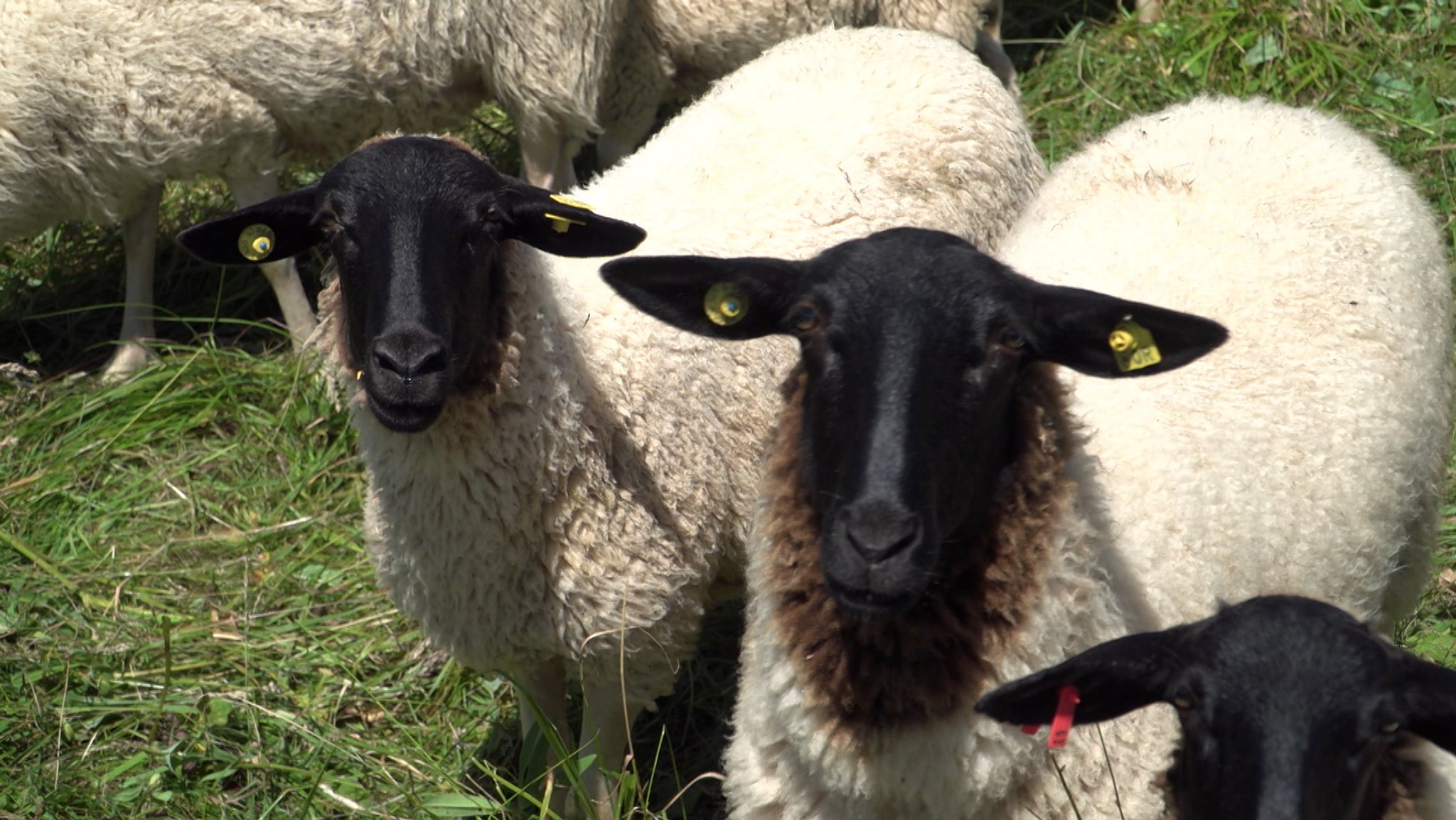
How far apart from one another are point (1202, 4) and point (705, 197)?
10.6 ft

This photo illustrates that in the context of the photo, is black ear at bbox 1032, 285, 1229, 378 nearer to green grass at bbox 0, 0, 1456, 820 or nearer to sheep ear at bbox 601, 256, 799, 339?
sheep ear at bbox 601, 256, 799, 339

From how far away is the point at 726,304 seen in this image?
8.22 ft

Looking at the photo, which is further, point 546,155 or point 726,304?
point 546,155

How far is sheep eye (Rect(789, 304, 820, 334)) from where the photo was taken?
237 cm

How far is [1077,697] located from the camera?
2051 mm

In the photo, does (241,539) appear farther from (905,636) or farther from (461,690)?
(905,636)

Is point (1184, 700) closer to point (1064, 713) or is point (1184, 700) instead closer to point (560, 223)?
point (1064, 713)

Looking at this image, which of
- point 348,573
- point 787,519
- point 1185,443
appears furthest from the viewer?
point 348,573

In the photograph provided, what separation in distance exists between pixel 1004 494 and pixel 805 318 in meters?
0.43

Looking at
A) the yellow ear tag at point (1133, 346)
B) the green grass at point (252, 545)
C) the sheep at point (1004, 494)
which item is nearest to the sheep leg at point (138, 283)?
the green grass at point (252, 545)

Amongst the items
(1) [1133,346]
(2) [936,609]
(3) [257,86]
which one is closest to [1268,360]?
(1) [1133,346]

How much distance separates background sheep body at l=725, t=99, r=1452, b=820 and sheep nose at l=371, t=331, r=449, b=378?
30.8 inches

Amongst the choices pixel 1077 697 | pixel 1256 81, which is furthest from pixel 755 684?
pixel 1256 81

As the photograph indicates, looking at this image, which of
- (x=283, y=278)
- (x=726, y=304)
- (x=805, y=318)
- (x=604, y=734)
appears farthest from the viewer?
(x=283, y=278)
